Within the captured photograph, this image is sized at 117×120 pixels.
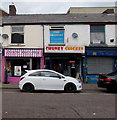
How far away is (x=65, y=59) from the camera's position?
737 inches

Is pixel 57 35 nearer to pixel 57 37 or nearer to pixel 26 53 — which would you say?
pixel 57 37

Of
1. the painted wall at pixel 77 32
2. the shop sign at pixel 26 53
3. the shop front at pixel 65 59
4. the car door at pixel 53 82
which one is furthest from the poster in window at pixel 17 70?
the car door at pixel 53 82

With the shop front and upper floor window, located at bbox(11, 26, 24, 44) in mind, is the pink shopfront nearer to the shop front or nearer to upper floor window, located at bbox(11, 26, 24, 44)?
the shop front

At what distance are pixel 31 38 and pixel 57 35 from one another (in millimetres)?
2367

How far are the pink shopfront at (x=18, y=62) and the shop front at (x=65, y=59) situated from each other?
74cm

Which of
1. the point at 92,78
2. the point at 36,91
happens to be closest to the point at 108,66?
the point at 92,78

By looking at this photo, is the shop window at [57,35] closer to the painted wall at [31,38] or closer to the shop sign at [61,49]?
the shop sign at [61,49]

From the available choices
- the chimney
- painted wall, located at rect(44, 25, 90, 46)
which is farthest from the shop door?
the chimney

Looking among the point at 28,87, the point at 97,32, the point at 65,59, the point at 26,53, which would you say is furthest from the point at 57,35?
the point at 28,87

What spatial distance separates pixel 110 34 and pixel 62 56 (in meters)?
4.77

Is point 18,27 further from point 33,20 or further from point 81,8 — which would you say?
point 81,8

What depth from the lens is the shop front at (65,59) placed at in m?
18.0

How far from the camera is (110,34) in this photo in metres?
18.6

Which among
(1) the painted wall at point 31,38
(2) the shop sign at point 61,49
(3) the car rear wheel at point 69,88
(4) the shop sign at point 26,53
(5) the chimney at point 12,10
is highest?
(5) the chimney at point 12,10
